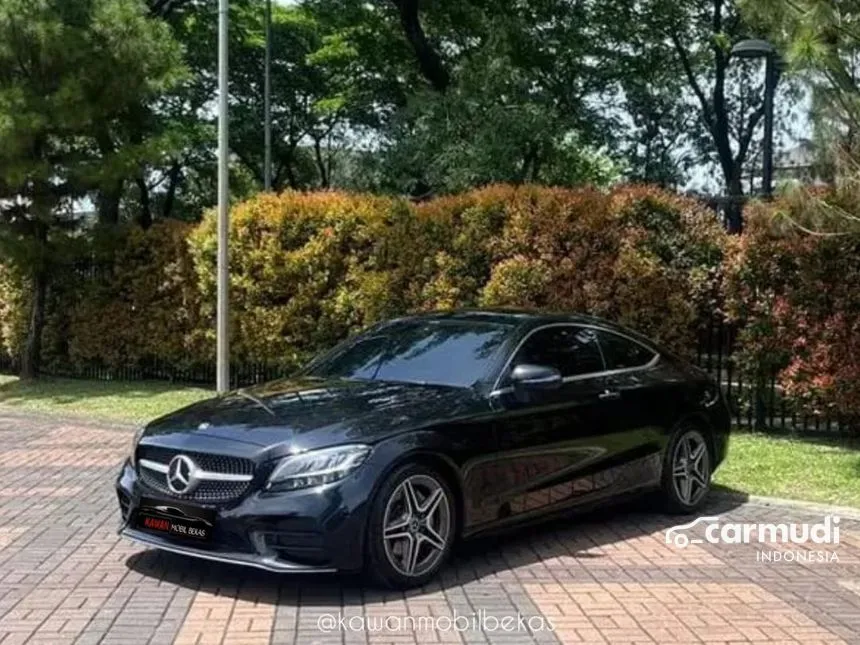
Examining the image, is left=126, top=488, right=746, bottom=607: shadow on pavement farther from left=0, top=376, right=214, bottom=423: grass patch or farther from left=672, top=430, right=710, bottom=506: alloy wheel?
left=0, top=376, right=214, bottom=423: grass patch

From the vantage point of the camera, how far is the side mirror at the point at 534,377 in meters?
6.09

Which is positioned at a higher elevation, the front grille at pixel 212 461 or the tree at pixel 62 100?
the tree at pixel 62 100

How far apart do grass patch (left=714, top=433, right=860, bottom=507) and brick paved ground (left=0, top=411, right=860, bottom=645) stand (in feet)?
3.04

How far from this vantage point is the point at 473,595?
5344mm

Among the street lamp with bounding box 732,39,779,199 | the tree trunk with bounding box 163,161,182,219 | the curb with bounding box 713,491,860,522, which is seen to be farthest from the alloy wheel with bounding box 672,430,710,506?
the tree trunk with bounding box 163,161,182,219

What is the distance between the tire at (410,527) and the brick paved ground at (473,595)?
122mm

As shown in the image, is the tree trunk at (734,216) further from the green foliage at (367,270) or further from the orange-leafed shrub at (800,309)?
the orange-leafed shrub at (800,309)

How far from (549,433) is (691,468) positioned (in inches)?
→ 64.1

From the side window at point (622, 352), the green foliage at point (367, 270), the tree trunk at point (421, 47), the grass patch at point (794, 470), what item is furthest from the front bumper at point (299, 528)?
the tree trunk at point (421, 47)

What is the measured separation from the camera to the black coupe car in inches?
202

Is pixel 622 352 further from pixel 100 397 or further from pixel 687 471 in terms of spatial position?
pixel 100 397

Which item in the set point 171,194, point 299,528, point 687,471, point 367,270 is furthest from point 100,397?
point 171,194

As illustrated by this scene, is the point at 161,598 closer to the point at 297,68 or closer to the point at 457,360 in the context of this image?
the point at 457,360

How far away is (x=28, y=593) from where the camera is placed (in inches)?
212
